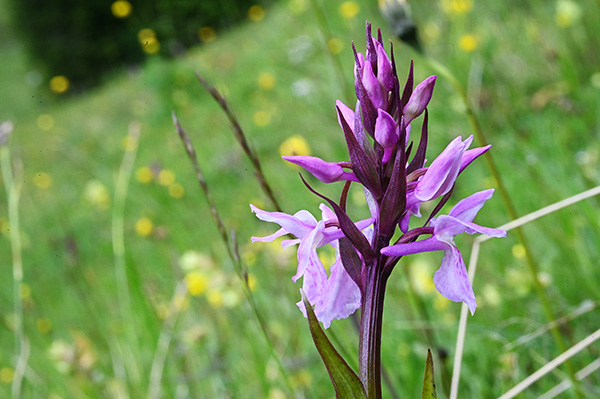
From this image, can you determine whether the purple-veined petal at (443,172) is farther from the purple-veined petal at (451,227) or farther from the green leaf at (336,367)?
the green leaf at (336,367)

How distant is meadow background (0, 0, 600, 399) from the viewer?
1211 millimetres

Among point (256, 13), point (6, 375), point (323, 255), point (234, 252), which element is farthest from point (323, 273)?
point (256, 13)

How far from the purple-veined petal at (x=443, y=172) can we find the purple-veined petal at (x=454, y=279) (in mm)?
56

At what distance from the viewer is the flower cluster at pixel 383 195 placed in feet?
1.60

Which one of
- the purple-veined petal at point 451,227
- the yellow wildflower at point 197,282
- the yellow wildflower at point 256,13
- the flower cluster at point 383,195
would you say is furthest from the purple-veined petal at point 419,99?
the yellow wildflower at point 256,13

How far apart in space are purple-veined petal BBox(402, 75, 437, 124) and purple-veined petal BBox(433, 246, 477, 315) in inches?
5.1

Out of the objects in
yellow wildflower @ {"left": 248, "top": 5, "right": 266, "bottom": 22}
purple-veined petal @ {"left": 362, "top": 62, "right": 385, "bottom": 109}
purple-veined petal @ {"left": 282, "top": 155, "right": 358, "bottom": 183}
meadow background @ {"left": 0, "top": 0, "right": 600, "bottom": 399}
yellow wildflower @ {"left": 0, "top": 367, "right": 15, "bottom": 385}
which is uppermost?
yellow wildflower @ {"left": 248, "top": 5, "right": 266, "bottom": 22}

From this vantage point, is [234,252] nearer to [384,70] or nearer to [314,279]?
[314,279]

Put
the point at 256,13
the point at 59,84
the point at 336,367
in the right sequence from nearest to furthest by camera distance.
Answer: the point at 336,367
the point at 256,13
the point at 59,84

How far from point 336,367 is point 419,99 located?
250 mm

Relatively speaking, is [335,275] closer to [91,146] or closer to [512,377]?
[512,377]

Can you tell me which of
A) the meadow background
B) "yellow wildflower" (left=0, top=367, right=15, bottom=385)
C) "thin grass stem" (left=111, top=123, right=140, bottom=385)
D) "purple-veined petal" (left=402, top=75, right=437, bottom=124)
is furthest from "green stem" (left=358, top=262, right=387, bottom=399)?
"yellow wildflower" (left=0, top=367, right=15, bottom=385)

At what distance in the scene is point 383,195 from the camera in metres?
0.51

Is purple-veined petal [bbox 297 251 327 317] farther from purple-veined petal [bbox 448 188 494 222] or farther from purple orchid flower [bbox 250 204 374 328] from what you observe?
purple-veined petal [bbox 448 188 494 222]
